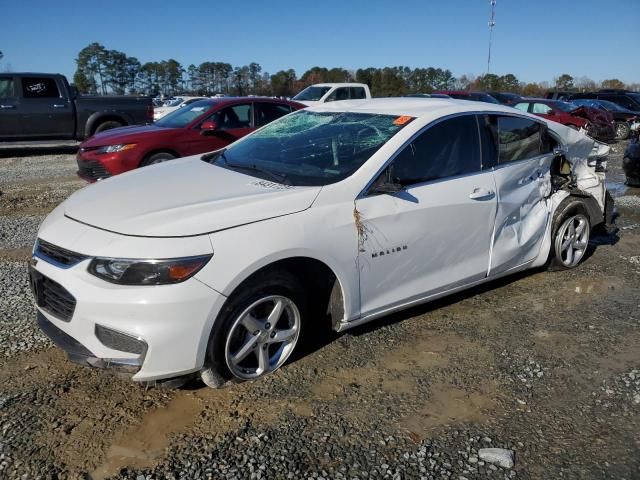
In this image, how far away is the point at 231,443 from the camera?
2.74m

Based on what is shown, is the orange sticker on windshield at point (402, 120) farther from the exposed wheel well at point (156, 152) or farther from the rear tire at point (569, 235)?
the exposed wheel well at point (156, 152)

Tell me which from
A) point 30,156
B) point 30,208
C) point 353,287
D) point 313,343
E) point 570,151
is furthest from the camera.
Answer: point 30,156

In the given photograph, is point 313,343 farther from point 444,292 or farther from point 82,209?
point 82,209

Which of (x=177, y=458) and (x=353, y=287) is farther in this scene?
(x=353, y=287)

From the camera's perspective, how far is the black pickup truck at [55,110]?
12.7 meters

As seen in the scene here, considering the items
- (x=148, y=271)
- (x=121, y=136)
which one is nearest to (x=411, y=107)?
(x=148, y=271)

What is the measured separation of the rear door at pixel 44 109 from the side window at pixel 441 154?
37.5ft

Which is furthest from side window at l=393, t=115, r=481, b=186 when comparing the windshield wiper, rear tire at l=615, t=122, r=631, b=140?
rear tire at l=615, t=122, r=631, b=140

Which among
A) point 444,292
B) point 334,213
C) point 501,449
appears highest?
point 334,213

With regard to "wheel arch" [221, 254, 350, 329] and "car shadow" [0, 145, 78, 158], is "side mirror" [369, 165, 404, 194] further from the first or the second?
"car shadow" [0, 145, 78, 158]

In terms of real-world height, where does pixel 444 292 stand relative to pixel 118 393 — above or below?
above

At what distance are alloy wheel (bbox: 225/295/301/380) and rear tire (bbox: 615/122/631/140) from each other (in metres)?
20.0

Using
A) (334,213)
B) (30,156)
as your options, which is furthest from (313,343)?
(30,156)

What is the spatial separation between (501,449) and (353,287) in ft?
4.02
